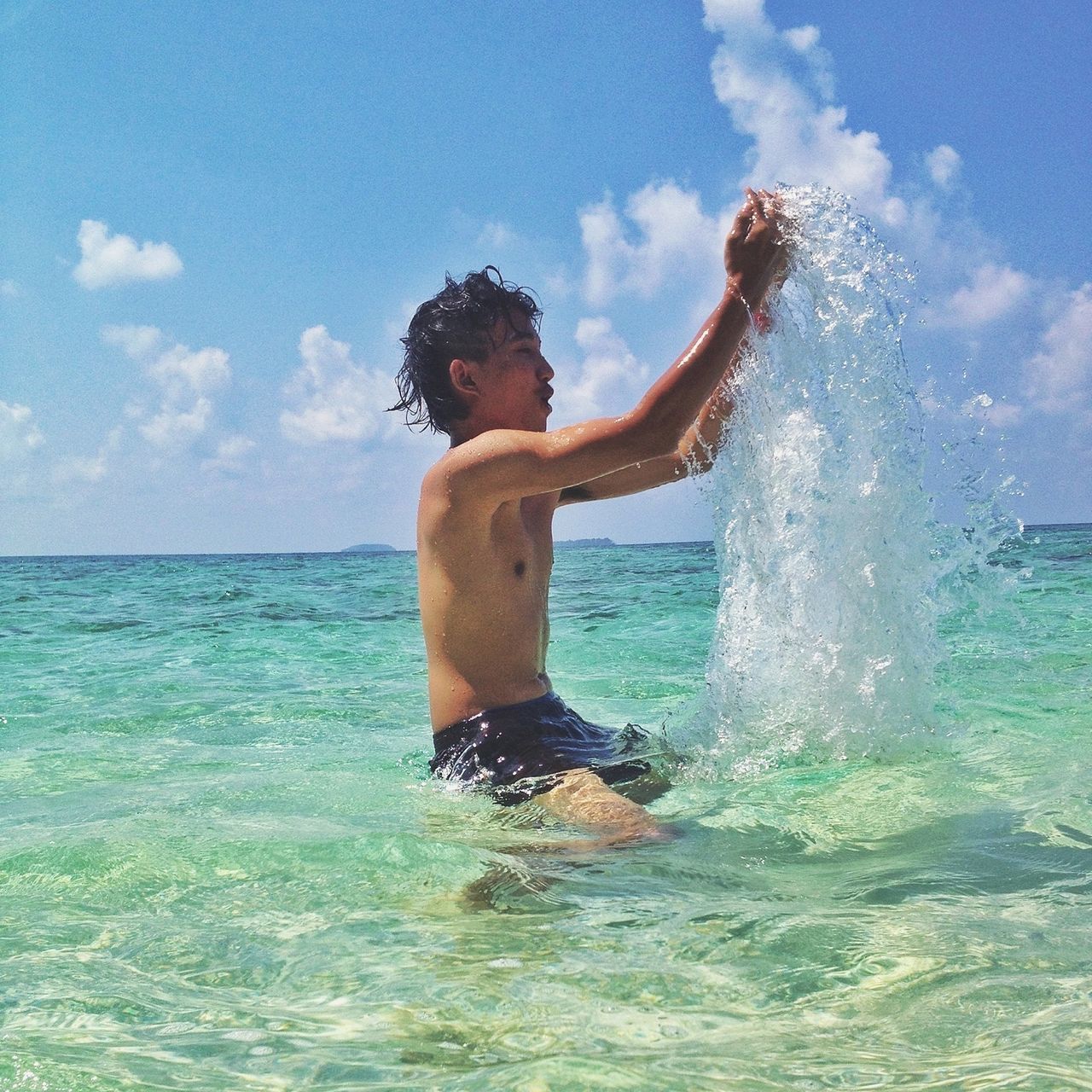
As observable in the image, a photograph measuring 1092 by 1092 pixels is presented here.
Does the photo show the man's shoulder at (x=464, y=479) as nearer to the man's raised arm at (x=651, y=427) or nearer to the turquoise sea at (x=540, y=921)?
the man's raised arm at (x=651, y=427)

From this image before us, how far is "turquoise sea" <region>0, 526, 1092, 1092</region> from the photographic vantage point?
1.48 meters

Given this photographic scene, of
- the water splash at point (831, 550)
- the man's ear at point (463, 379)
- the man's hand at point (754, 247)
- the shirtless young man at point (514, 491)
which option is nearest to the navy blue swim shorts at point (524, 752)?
the shirtless young man at point (514, 491)

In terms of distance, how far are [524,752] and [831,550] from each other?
1322 mm

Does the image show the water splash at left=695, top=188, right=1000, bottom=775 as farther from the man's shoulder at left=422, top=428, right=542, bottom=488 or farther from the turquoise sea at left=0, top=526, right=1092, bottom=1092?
the man's shoulder at left=422, top=428, right=542, bottom=488

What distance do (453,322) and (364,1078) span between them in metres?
2.32

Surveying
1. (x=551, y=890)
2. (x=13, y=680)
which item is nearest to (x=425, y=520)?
(x=551, y=890)

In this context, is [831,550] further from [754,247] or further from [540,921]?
[540,921]

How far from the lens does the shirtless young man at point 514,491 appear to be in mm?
2654

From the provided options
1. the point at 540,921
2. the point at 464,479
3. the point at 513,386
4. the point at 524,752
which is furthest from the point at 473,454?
the point at 540,921

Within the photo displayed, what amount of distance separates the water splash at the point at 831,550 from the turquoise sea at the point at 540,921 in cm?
11

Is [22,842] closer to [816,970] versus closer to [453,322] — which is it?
[453,322]

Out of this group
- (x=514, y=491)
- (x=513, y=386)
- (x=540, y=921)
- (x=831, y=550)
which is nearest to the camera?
(x=540, y=921)

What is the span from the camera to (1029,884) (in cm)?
219

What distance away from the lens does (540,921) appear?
6.62 ft
